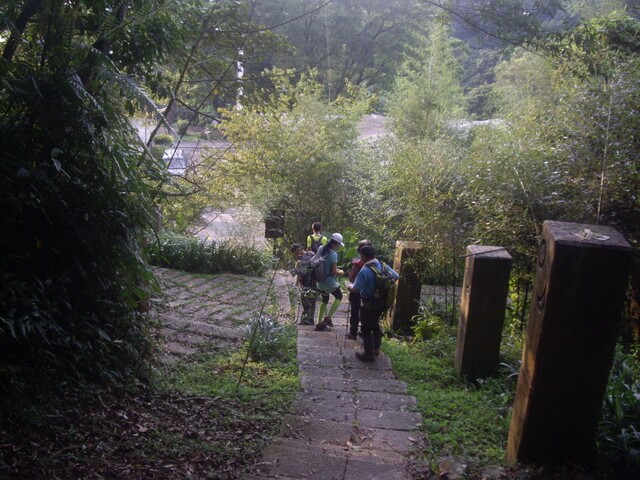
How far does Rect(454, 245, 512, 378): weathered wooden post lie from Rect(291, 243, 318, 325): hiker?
1.96m

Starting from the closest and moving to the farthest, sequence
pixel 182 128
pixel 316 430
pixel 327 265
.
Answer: pixel 316 430
pixel 327 265
pixel 182 128

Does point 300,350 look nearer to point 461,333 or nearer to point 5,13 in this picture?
point 461,333

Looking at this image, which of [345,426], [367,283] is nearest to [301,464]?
[345,426]

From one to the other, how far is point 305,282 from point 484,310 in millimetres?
2994

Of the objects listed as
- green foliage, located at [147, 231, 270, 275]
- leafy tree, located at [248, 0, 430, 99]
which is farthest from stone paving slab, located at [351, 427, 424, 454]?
leafy tree, located at [248, 0, 430, 99]

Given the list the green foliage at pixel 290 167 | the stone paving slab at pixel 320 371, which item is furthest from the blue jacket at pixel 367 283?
the green foliage at pixel 290 167

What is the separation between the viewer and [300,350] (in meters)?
7.07

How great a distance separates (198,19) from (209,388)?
4281 millimetres

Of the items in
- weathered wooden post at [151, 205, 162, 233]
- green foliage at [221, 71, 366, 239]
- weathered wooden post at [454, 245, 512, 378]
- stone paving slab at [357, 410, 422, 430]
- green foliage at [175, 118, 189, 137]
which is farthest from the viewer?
green foliage at [221, 71, 366, 239]

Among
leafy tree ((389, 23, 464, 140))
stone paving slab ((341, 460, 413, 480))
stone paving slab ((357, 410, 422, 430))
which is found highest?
leafy tree ((389, 23, 464, 140))

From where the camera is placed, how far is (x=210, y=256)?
12.8 m

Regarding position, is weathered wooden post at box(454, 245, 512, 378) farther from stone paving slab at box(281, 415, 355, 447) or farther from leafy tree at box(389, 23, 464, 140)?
leafy tree at box(389, 23, 464, 140)

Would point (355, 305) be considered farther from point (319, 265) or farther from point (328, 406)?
point (328, 406)

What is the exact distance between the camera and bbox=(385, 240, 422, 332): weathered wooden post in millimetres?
7758
